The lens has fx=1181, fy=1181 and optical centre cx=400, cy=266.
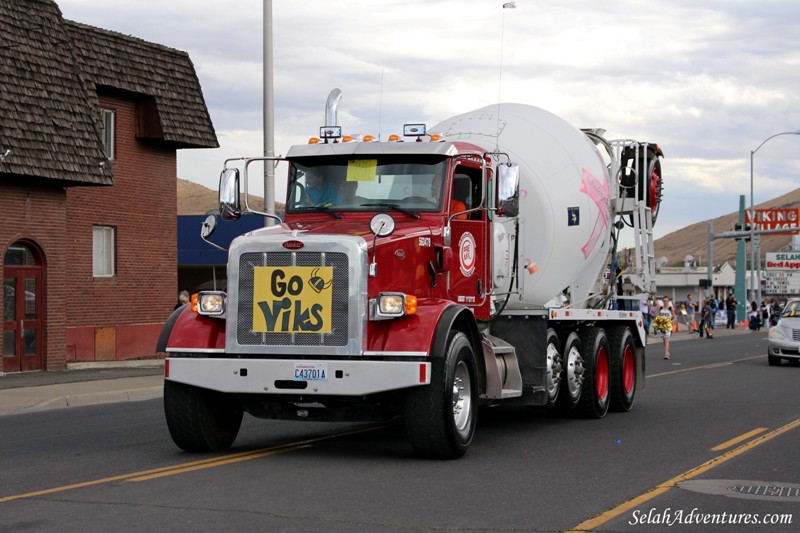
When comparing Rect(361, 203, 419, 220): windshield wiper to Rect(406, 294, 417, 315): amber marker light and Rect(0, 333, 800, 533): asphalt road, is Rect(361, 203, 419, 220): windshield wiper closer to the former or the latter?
Rect(406, 294, 417, 315): amber marker light

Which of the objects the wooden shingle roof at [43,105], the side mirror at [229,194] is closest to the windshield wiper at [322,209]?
the side mirror at [229,194]

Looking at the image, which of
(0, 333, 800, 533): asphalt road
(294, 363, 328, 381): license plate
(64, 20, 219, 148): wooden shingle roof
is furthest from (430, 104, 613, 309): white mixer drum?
(64, 20, 219, 148): wooden shingle roof

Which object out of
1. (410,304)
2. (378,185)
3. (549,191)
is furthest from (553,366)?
(410,304)

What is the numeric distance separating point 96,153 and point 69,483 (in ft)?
57.4

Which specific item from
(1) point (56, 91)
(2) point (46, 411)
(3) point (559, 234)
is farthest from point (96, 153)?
(3) point (559, 234)

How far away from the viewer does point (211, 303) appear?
10875mm

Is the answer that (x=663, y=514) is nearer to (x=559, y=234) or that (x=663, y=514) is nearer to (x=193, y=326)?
(x=193, y=326)

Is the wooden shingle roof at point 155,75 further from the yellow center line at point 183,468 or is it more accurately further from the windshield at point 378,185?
the yellow center line at point 183,468

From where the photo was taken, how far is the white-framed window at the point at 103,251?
2947 centimetres

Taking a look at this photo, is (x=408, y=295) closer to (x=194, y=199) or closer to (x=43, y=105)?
(x=43, y=105)

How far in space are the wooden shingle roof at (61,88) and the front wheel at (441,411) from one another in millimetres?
15322

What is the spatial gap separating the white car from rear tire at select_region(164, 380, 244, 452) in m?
19.8

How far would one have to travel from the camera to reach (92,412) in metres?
17.1

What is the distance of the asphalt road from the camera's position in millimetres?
8031
